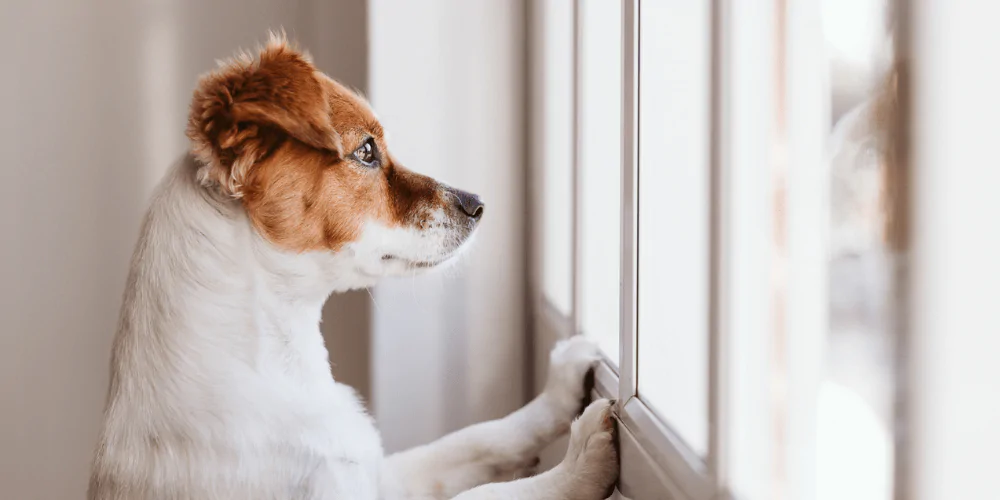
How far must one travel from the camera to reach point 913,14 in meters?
0.42

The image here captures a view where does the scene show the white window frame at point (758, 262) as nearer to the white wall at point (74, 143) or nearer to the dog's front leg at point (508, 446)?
the dog's front leg at point (508, 446)

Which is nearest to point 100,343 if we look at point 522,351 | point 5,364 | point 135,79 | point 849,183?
point 5,364

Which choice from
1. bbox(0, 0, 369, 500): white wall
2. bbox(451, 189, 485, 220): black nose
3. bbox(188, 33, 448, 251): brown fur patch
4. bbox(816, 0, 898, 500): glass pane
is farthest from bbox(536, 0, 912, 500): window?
bbox(0, 0, 369, 500): white wall

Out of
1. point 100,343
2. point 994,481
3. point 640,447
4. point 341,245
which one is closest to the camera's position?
point 994,481

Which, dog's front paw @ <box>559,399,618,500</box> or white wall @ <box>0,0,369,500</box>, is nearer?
dog's front paw @ <box>559,399,618,500</box>

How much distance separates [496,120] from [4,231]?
0.79 metres

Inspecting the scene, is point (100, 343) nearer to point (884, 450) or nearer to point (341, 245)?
point (341, 245)

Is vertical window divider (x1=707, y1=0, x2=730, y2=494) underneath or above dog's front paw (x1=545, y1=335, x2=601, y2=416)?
above

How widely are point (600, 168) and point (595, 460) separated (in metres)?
0.42

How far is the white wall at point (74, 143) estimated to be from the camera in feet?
4.04

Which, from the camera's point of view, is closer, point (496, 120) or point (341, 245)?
point (341, 245)

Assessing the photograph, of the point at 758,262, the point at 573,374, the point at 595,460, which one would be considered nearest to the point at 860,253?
the point at 758,262

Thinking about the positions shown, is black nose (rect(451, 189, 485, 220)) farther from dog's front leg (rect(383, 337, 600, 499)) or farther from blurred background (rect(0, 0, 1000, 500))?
dog's front leg (rect(383, 337, 600, 499))

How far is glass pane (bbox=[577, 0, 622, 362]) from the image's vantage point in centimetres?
113
